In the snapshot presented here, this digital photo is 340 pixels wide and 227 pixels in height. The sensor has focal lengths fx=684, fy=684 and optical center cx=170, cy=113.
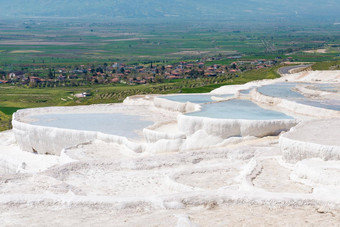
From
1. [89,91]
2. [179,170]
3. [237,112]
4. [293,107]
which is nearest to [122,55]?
[89,91]

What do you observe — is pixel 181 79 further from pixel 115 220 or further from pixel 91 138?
pixel 115 220

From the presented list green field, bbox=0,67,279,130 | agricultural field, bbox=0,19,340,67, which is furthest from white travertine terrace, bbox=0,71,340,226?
agricultural field, bbox=0,19,340,67

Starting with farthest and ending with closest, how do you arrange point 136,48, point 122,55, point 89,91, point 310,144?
1. point 136,48
2. point 122,55
3. point 89,91
4. point 310,144

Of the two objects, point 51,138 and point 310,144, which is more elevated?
point 310,144

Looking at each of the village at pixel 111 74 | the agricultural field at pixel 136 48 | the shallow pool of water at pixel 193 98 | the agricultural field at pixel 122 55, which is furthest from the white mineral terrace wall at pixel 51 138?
the agricultural field at pixel 136 48

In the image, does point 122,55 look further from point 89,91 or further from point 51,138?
point 51,138

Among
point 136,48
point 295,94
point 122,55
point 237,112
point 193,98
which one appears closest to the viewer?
point 237,112

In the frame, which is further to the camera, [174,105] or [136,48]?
[136,48]

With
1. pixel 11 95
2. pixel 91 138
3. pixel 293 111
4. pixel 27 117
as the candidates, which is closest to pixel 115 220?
pixel 91 138
